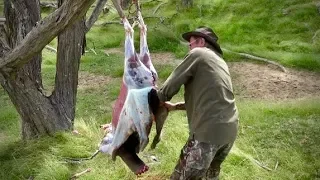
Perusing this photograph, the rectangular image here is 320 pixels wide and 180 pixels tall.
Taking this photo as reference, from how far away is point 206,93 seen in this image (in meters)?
3.73

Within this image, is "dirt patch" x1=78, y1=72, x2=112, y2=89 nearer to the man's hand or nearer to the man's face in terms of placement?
the man's hand

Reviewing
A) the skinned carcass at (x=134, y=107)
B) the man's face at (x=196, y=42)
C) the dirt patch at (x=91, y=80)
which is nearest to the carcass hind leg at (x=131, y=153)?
the skinned carcass at (x=134, y=107)

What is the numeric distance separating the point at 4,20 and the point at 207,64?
3.17m

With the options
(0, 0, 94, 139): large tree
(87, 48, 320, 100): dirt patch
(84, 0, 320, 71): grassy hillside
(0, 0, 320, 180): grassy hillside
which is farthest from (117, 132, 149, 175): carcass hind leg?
(84, 0, 320, 71): grassy hillside

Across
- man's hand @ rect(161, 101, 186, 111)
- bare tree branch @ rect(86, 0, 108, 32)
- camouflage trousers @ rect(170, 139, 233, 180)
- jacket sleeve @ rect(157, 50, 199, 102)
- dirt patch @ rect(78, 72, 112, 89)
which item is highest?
jacket sleeve @ rect(157, 50, 199, 102)

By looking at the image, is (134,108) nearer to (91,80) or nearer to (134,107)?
(134,107)

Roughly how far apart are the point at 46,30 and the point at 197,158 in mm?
1982

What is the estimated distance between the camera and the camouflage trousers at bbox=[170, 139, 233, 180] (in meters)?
3.86

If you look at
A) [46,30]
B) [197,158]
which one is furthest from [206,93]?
[46,30]

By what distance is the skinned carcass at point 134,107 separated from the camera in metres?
3.93

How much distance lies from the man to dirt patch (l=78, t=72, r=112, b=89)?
662cm

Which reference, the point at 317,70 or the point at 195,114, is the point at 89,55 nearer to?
the point at 317,70

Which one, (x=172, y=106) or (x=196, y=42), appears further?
(x=172, y=106)

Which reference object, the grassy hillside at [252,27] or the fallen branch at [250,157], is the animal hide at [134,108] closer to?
the fallen branch at [250,157]
